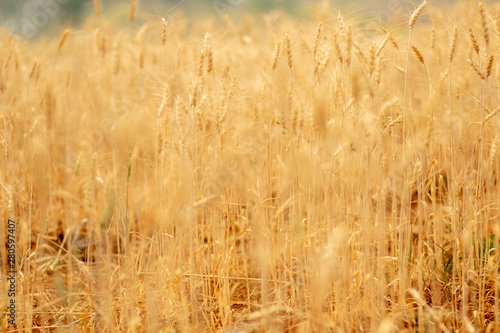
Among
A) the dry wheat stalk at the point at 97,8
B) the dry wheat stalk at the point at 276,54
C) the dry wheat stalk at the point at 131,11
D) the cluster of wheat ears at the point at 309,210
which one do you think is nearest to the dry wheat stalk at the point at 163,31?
the cluster of wheat ears at the point at 309,210

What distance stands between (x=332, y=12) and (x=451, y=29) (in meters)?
0.52

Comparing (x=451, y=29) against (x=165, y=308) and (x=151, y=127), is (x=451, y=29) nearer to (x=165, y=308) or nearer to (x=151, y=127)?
(x=151, y=127)

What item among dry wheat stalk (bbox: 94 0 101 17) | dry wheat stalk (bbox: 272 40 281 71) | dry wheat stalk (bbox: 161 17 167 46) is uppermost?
dry wheat stalk (bbox: 94 0 101 17)

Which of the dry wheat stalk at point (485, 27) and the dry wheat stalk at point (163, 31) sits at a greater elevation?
the dry wheat stalk at point (163, 31)

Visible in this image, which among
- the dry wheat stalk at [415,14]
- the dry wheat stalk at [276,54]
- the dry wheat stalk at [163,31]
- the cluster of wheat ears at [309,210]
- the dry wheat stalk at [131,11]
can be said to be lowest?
the cluster of wheat ears at [309,210]

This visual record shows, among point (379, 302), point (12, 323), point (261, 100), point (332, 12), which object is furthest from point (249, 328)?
point (332, 12)

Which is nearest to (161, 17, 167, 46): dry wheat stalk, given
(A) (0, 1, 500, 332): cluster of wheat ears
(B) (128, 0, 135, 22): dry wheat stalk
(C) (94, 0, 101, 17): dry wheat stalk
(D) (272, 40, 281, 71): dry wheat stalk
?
(A) (0, 1, 500, 332): cluster of wheat ears

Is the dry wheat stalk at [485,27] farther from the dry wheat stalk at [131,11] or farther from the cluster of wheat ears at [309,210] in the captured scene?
the dry wheat stalk at [131,11]

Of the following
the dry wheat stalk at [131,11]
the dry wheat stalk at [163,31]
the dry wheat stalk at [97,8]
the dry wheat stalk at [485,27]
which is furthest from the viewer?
the dry wheat stalk at [97,8]

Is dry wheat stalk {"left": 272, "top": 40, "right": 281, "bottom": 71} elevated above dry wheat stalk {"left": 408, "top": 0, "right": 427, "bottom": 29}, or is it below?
below

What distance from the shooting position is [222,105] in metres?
1.93

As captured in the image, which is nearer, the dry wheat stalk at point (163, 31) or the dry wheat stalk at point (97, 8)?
the dry wheat stalk at point (163, 31)

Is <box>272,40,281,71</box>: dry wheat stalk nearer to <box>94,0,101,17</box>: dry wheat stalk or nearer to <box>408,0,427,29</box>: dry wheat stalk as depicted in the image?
<box>408,0,427,29</box>: dry wheat stalk

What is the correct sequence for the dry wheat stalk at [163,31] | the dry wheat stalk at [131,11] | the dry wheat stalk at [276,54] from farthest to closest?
the dry wheat stalk at [131,11] → the dry wheat stalk at [163,31] → the dry wheat stalk at [276,54]
